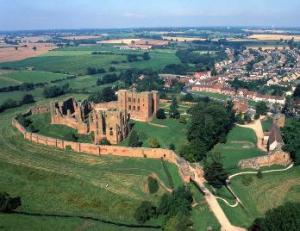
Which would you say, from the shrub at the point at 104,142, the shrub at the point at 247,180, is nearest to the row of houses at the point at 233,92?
the shrub at the point at 104,142

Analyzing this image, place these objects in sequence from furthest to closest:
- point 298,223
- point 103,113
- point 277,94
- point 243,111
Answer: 1. point 277,94
2. point 243,111
3. point 103,113
4. point 298,223

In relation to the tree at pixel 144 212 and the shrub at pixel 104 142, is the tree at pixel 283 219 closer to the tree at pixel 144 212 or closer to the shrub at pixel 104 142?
the tree at pixel 144 212

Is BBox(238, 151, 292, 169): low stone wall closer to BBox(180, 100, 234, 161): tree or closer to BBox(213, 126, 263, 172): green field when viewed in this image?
BBox(213, 126, 263, 172): green field

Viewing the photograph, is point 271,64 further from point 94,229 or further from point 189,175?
point 94,229

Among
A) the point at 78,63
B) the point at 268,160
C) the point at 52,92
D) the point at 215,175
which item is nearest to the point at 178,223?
the point at 215,175

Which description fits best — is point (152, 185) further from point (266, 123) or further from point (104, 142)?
point (266, 123)

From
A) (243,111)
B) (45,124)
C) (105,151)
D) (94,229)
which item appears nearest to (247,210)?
(94,229)

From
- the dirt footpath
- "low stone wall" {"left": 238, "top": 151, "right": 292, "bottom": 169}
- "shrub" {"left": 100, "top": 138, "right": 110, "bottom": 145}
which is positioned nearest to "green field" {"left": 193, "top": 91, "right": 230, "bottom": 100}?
the dirt footpath
